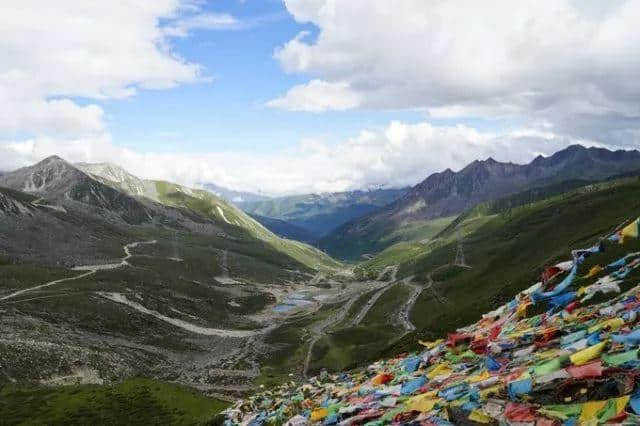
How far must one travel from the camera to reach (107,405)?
264 feet

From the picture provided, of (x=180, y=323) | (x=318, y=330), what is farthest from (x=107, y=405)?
(x=318, y=330)

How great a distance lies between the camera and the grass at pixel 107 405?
73.2 m

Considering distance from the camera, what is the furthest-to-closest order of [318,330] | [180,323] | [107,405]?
1. [318,330]
2. [180,323]
3. [107,405]

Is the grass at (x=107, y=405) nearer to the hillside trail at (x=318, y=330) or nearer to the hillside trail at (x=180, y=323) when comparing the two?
the hillside trail at (x=318, y=330)

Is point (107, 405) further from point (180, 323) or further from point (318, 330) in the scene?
point (318, 330)

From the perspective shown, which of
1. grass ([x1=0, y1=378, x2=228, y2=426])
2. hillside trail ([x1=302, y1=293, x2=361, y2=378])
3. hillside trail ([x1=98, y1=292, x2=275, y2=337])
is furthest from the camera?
hillside trail ([x1=98, y1=292, x2=275, y2=337])

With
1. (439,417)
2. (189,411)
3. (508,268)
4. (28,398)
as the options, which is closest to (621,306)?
(439,417)

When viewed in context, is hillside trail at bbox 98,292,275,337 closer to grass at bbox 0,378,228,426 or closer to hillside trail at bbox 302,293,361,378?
hillside trail at bbox 302,293,361,378

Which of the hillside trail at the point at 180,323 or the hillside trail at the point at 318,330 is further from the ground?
the hillside trail at the point at 180,323

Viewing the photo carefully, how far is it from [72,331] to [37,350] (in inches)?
941

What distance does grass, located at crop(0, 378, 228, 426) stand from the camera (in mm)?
73188

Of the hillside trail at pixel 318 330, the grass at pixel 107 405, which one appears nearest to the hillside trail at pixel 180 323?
the hillside trail at pixel 318 330

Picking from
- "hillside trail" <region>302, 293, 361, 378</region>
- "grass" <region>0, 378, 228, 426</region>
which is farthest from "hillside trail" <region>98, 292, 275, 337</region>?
"grass" <region>0, 378, 228, 426</region>

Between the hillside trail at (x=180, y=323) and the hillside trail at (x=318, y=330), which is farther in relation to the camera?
the hillside trail at (x=180, y=323)
